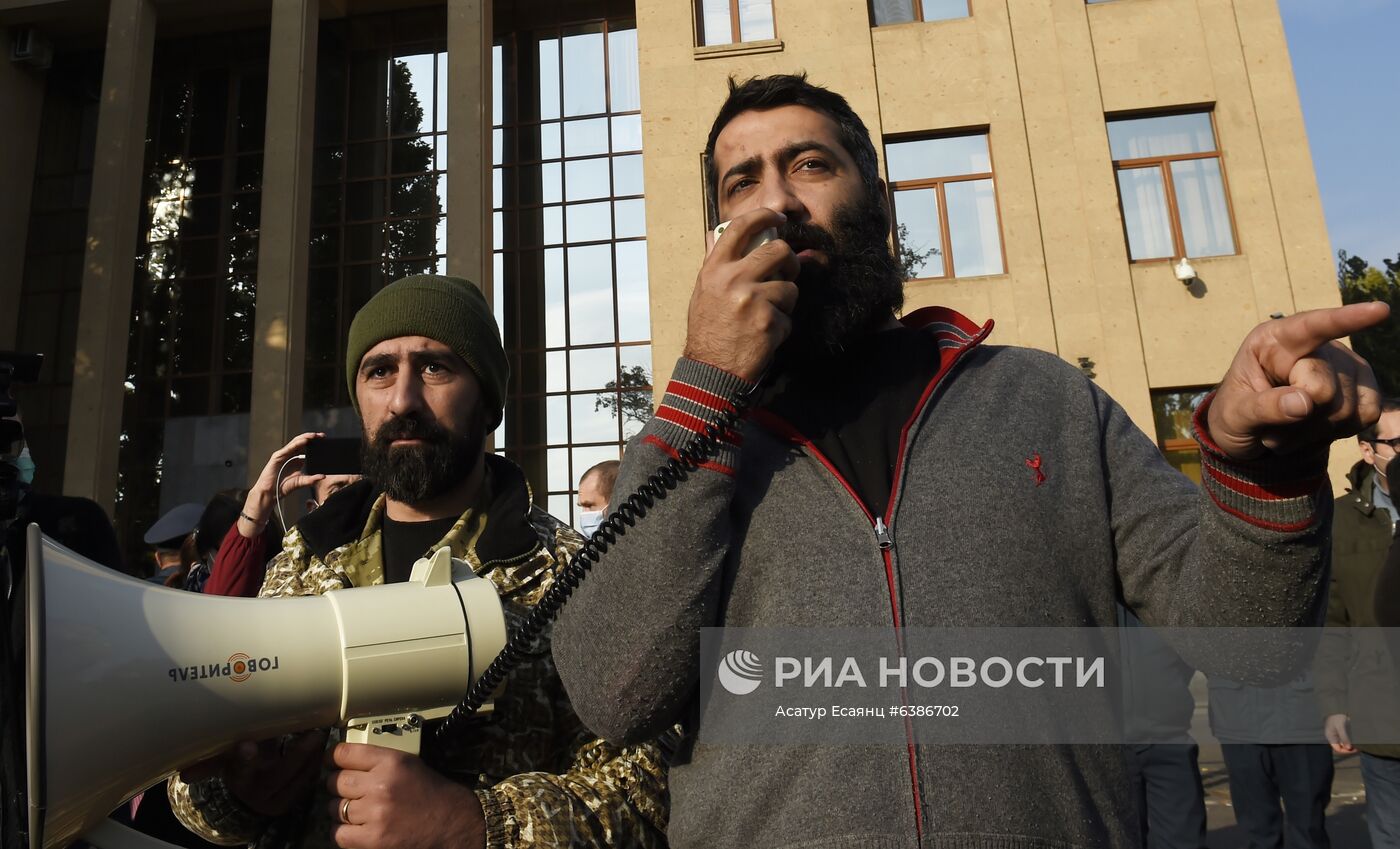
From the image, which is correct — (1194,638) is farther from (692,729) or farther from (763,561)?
(692,729)

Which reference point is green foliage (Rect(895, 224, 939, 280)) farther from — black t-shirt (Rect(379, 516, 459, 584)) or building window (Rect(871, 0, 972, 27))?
black t-shirt (Rect(379, 516, 459, 584))

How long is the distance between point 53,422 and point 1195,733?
65.4ft

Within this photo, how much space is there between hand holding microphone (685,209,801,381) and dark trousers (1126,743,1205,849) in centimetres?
539

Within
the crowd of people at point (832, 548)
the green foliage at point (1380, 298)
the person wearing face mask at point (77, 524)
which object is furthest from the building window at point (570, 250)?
the green foliage at point (1380, 298)

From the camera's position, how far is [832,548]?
155 cm

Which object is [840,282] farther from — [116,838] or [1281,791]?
[1281,791]

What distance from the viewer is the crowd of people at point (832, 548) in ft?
4.46

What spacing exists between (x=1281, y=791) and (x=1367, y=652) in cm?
138

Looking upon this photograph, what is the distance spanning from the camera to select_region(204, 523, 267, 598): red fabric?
375 centimetres

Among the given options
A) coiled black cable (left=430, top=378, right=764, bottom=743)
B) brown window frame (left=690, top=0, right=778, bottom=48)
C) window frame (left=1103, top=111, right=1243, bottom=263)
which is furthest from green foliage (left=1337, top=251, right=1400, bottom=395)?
coiled black cable (left=430, top=378, right=764, bottom=743)

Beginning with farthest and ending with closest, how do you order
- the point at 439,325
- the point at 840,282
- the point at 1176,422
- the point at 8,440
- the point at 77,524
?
1. the point at 1176,422
2. the point at 77,524
3. the point at 439,325
4. the point at 840,282
5. the point at 8,440

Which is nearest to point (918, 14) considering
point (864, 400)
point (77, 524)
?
point (77, 524)

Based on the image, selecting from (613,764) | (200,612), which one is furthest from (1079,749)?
(200,612)

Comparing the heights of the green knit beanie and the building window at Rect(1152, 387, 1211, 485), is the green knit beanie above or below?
below
